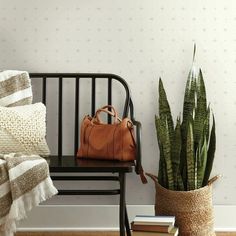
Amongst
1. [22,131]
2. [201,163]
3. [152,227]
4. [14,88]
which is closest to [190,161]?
[201,163]

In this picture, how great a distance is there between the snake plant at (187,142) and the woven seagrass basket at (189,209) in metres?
0.06

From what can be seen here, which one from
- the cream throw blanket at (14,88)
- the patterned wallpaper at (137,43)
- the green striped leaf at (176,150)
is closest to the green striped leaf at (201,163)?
the green striped leaf at (176,150)

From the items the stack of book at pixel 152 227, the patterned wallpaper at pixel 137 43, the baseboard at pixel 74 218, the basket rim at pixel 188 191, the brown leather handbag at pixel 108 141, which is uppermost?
the patterned wallpaper at pixel 137 43

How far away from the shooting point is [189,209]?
340 cm

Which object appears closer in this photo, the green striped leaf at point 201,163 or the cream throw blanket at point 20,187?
the cream throw blanket at point 20,187

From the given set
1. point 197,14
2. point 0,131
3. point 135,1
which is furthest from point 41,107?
point 197,14

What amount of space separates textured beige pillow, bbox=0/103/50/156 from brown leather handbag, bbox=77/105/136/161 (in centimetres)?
23

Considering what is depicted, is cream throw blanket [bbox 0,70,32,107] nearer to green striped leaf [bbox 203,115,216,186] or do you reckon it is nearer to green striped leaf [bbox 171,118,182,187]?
green striped leaf [bbox 171,118,182,187]

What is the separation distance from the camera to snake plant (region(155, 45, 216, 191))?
3422 mm

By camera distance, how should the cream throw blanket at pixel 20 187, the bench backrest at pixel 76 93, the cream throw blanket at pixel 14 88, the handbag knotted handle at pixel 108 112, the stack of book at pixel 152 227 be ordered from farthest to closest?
the bench backrest at pixel 76 93 < the cream throw blanket at pixel 14 88 < the handbag knotted handle at pixel 108 112 < the stack of book at pixel 152 227 < the cream throw blanket at pixel 20 187

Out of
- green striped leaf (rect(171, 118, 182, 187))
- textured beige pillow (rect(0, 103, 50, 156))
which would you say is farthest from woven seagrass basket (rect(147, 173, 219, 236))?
textured beige pillow (rect(0, 103, 50, 156))

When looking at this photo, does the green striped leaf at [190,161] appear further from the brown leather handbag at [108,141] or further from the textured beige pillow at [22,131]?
the textured beige pillow at [22,131]

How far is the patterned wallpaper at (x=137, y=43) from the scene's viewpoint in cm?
369

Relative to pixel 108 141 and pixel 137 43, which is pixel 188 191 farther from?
pixel 137 43
